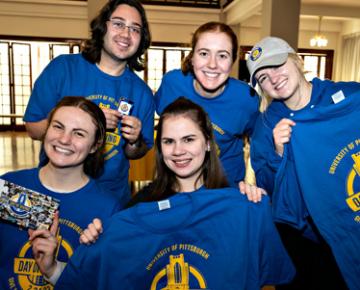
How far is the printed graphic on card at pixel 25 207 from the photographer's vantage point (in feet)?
5.20

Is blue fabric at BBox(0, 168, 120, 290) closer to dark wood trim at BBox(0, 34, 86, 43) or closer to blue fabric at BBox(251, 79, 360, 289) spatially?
blue fabric at BBox(251, 79, 360, 289)

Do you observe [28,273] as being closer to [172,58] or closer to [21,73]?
[172,58]

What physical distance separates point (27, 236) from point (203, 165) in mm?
931

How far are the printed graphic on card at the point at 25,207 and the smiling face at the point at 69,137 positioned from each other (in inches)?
8.7

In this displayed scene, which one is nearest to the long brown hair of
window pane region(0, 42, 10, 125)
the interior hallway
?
the interior hallway

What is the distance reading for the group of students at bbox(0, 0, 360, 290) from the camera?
1550mm

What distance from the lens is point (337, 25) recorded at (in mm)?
14453

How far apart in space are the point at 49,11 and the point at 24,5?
80cm

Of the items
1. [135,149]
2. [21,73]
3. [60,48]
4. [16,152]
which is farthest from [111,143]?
[21,73]

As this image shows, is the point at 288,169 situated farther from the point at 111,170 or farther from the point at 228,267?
the point at 111,170

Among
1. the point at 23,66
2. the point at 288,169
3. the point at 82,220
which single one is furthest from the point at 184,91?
the point at 23,66

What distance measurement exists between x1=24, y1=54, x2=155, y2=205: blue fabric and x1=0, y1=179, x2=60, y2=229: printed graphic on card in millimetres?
639

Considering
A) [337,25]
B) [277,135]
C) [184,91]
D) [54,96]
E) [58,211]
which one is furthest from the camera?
[337,25]

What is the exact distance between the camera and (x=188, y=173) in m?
1.85
